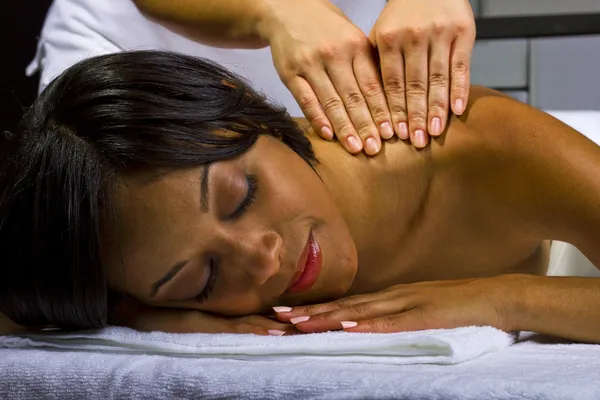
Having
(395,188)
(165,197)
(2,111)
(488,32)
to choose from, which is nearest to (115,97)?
(165,197)

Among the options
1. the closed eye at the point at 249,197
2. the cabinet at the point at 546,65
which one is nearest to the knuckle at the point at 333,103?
the closed eye at the point at 249,197

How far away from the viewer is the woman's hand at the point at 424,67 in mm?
1143

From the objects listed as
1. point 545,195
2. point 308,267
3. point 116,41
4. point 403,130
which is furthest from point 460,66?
point 116,41

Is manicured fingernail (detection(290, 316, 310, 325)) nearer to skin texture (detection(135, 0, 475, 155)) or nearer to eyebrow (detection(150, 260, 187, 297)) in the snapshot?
eyebrow (detection(150, 260, 187, 297))

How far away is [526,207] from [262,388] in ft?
1.74

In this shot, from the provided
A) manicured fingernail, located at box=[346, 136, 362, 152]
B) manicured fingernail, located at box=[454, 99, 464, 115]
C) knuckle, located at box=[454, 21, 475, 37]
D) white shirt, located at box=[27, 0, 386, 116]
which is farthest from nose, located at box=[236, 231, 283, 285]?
white shirt, located at box=[27, 0, 386, 116]

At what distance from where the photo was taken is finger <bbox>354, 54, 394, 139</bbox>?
1159mm

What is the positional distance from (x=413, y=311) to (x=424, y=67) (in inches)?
15.4

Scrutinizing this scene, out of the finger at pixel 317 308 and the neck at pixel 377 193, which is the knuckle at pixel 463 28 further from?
the finger at pixel 317 308

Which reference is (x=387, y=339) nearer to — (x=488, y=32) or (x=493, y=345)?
(x=493, y=345)

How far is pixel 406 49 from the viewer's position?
1.17 meters

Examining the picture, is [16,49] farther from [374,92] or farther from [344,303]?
[344,303]

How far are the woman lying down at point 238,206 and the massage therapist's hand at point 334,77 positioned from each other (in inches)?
1.3

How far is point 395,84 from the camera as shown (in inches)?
46.2
